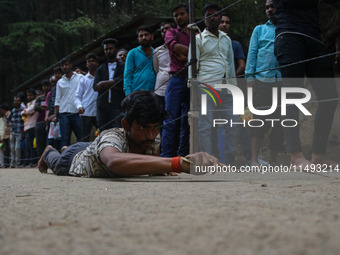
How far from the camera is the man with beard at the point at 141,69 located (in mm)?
4781

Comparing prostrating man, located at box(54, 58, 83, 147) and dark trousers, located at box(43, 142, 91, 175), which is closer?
dark trousers, located at box(43, 142, 91, 175)

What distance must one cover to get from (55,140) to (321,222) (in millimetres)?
6240

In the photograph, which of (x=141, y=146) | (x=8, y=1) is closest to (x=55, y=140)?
(x=141, y=146)

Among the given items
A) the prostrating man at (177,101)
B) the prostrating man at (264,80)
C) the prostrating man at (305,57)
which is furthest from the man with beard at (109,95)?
the prostrating man at (305,57)

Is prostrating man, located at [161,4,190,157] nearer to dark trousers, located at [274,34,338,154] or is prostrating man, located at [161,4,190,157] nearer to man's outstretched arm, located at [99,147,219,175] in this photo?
dark trousers, located at [274,34,338,154]

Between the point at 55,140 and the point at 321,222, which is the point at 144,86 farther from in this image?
the point at 321,222

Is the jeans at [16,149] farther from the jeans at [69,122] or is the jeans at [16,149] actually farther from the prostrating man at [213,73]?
the prostrating man at [213,73]

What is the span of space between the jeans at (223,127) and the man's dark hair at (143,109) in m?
1.22

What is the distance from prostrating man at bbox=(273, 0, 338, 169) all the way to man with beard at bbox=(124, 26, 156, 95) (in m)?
1.77

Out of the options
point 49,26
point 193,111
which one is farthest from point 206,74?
point 49,26

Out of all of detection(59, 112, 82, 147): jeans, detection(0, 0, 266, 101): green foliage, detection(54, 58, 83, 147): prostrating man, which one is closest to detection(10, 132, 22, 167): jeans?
detection(54, 58, 83, 147): prostrating man

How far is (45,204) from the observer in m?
1.50

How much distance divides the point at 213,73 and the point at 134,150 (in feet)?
4.81

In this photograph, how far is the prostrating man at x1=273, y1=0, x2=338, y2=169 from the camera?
128 inches
